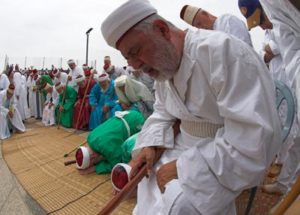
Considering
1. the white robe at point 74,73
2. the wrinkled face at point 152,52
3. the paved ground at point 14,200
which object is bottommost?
the white robe at point 74,73

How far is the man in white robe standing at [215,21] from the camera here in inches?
103

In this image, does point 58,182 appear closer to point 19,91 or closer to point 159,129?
point 159,129

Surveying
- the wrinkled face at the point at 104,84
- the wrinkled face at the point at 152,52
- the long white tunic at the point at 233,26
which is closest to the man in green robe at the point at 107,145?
the long white tunic at the point at 233,26

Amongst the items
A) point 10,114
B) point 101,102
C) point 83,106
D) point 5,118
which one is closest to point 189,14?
point 101,102

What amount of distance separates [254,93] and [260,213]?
51.4 inches

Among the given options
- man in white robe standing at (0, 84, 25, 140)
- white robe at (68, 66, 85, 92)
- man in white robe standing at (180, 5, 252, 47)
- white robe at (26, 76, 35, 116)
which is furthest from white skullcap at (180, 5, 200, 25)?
white robe at (26, 76, 35, 116)

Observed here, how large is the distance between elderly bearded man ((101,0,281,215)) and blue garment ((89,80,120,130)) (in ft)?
16.4

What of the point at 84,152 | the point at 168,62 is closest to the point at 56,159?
the point at 84,152

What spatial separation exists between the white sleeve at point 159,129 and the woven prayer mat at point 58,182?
1.17 m

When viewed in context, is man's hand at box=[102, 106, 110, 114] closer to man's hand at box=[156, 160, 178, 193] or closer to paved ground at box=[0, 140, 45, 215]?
paved ground at box=[0, 140, 45, 215]

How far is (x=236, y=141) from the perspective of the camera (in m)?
1.21

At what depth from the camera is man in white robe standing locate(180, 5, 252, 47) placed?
261 cm

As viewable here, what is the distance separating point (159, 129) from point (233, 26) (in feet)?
4.35

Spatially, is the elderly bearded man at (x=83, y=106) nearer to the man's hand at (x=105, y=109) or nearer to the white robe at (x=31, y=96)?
the man's hand at (x=105, y=109)
